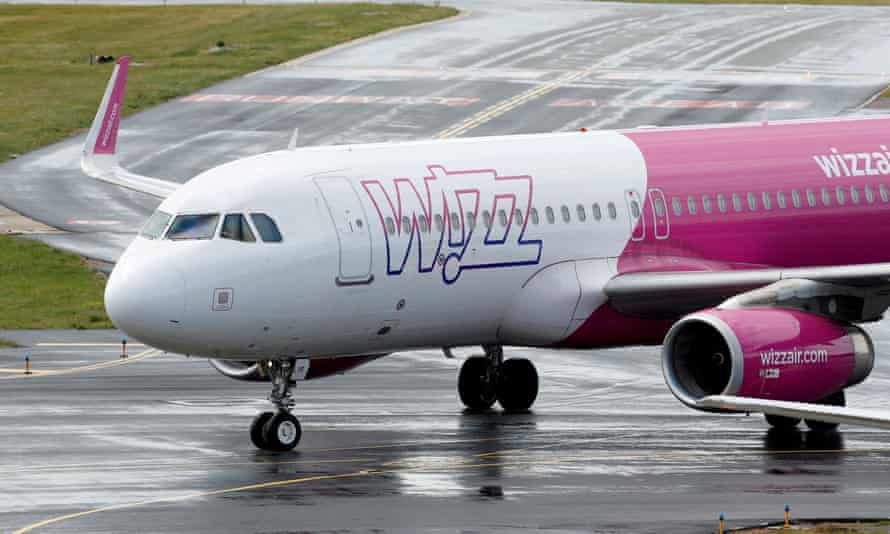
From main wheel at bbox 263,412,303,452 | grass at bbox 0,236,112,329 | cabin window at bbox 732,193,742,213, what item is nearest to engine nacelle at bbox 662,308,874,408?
cabin window at bbox 732,193,742,213

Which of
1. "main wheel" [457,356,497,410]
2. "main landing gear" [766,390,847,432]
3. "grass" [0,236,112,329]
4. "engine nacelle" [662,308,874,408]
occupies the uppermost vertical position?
"engine nacelle" [662,308,874,408]

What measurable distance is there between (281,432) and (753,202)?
32.7 feet

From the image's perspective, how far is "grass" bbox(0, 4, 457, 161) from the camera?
87188mm

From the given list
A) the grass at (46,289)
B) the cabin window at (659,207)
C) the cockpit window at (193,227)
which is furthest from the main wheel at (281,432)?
the grass at (46,289)

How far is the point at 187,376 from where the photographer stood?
43375 millimetres

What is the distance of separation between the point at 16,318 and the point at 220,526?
25.0 m

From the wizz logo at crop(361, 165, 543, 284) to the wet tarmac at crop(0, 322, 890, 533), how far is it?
2997mm

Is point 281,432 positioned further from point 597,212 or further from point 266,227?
point 597,212

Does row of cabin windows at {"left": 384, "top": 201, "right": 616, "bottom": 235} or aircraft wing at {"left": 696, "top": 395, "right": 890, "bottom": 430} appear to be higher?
row of cabin windows at {"left": 384, "top": 201, "right": 616, "bottom": 235}

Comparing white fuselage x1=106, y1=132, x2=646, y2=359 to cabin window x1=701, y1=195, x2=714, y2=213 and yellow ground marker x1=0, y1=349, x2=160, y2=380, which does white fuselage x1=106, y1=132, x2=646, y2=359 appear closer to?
cabin window x1=701, y1=195, x2=714, y2=213

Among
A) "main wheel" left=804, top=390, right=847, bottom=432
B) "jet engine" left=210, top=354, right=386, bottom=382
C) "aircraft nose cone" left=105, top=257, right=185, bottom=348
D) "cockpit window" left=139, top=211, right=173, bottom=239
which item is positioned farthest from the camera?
"jet engine" left=210, top=354, right=386, bottom=382

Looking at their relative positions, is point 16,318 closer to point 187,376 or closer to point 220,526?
point 187,376

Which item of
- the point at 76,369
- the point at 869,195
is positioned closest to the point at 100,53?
the point at 76,369

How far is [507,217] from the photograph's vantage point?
35.4 meters
